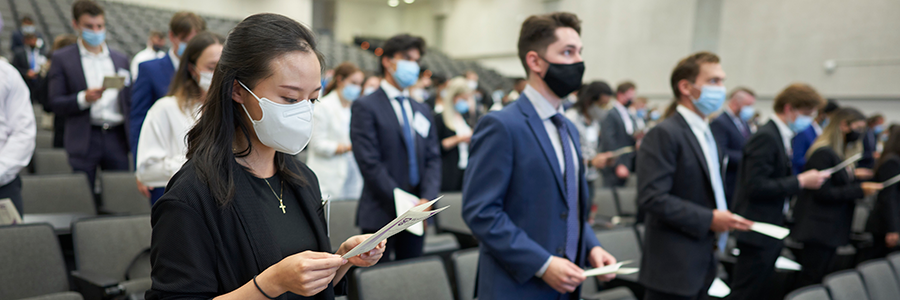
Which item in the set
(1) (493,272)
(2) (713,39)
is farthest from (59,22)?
(2) (713,39)

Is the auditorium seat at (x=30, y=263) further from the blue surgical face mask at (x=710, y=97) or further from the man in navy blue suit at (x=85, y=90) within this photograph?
the blue surgical face mask at (x=710, y=97)

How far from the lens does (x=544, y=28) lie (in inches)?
72.4

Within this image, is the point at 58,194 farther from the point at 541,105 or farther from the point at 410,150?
the point at 541,105

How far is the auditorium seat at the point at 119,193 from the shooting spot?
3.12 metres

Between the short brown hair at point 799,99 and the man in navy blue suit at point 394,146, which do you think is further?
the short brown hair at point 799,99

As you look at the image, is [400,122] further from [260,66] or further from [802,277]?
[802,277]

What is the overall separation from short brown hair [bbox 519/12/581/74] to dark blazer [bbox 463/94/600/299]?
268 mm

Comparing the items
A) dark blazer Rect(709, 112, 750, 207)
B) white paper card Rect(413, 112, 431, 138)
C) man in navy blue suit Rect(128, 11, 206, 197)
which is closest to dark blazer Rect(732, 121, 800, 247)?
dark blazer Rect(709, 112, 750, 207)

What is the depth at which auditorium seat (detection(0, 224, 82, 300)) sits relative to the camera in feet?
6.39

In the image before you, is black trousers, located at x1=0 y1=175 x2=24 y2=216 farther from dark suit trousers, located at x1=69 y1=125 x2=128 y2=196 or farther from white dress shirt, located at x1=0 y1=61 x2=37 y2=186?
dark suit trousers, located at x1=69 y1=125 x2=128 y2=196

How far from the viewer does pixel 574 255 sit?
1.79 m

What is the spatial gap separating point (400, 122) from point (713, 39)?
37.2ft

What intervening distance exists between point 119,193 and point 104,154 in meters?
0.30

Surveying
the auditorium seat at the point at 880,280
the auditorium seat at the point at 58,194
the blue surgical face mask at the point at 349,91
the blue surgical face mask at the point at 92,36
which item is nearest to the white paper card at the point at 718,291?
the auditorium seat at the point at 880,280
